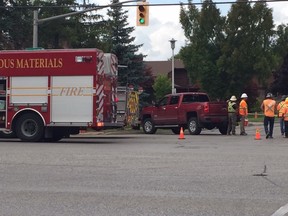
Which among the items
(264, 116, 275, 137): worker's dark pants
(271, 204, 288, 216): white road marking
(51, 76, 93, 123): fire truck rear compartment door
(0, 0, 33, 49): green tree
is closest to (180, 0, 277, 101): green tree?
(0, 0, 33, 49): green tree

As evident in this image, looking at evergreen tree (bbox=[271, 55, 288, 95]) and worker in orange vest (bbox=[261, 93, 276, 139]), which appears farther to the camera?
evergreen tree (bbox=[271, 55, 288, 95])

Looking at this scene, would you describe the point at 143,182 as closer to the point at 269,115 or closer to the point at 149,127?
the point at 269,115

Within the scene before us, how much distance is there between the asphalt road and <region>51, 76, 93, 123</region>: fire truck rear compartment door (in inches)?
119

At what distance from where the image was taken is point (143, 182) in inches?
390

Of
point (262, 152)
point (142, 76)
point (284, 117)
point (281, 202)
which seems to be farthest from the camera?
point (142, 76)

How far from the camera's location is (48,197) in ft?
27.9

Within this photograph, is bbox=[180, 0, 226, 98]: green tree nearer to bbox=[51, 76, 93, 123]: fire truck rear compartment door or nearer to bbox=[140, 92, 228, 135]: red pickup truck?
bbox=[140, 92, 228, 135]: red pickup truck

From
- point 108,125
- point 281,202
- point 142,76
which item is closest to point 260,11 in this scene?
point 142,76

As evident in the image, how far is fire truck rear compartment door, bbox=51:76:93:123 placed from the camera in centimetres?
1853

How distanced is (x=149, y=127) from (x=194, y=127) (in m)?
2.98

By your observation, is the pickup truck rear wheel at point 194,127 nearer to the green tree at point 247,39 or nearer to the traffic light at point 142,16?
the traffic light at point 142,16

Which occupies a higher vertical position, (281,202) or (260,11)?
(260,11)

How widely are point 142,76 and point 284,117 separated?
26.8 m

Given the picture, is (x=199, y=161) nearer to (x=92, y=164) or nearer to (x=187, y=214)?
(x=92, y=164)
